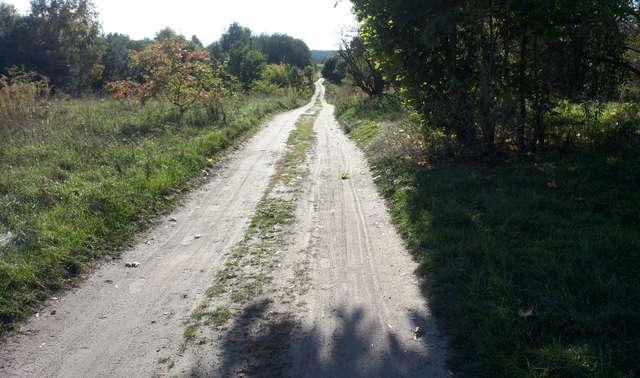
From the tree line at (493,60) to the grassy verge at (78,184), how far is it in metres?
5.27

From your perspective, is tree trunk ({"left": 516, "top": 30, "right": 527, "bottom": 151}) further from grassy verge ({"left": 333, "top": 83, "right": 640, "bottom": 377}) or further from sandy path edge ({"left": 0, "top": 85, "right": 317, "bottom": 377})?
sandy path edge ({"left": 0, "top": 85, "right": 317, "bottom": 377})

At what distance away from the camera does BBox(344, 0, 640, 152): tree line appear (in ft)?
27.2

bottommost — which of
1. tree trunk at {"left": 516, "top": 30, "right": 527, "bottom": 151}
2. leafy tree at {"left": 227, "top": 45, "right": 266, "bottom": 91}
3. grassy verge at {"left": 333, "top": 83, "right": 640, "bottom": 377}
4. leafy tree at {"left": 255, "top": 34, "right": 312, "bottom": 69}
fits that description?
A: grassy verge at {"left": 333, "top": 83, "right": 640, "bottom": 377}

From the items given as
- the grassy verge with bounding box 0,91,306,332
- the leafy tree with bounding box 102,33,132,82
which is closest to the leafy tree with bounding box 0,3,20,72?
the leafy tree with bounding box 102,33,132,82

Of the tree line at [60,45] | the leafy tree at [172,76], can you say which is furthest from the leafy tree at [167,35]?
the tree line at [60,45]

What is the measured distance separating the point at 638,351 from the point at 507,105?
20.7 ft

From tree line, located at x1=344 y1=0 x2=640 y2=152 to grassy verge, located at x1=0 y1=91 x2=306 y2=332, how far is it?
Answer: 5275 mm

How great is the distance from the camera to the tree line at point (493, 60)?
326 inches

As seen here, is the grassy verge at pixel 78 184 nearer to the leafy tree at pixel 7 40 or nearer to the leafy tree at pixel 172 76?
the leafy tree at pixel 172 76

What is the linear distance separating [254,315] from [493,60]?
6969mm

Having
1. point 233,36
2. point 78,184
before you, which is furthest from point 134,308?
point 233,36

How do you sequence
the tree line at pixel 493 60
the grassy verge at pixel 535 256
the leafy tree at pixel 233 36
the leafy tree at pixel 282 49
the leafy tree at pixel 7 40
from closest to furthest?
the grassy verge at pixel 535 256 < the tree line at pixel 493 60 < the leafy tree at pixel 7 40 < the leafy tree at pixel 233 36 < the leafy tree at pixel 282 49

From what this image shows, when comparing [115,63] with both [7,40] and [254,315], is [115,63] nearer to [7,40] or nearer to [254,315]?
[7,40]

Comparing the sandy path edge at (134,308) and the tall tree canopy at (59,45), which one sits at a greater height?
the tall tree canopy at (59,45)
